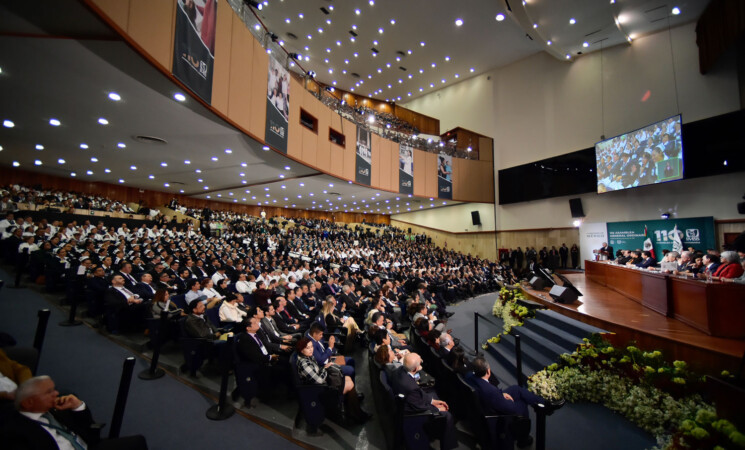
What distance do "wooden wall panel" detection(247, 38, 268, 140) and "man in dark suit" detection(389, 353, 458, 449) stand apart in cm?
681

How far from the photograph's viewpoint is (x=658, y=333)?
12.0 ft

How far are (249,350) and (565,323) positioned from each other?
4.76 m

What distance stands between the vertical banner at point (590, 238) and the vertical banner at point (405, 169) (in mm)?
8118

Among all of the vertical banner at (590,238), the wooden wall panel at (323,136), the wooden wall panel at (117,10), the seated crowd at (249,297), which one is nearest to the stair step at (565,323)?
the seated crowd at (249,297)

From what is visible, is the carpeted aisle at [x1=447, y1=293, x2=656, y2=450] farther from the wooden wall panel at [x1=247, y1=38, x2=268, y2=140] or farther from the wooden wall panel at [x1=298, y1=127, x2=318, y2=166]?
the wooden wall panel at [x1=298, y1=127, x2=318, y2=166]

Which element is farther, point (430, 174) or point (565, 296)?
point (430, 174)

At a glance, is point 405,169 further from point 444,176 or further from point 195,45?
point 195,45

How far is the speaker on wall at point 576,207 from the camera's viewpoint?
13519mm

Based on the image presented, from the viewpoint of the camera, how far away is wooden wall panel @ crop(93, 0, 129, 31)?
377 centimetres

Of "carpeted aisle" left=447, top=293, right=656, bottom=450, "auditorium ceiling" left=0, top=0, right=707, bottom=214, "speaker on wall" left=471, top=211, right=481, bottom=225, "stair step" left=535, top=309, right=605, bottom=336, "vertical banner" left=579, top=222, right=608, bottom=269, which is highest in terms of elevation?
"auditorium ceiling" left=0, top=0, right=707, bottom=214

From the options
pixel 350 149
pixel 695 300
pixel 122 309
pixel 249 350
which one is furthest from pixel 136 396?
pixel 350 149

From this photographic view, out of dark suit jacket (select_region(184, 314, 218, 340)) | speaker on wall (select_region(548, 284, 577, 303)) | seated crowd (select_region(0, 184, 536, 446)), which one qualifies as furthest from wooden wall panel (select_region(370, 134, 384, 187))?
dark suit jacket (select_region(184, 314, 218, 340))

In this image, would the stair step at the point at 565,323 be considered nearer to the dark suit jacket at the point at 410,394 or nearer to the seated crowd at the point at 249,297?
the seated crowd at the point at 249,297

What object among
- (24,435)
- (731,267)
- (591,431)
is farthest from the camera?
(731,267)
